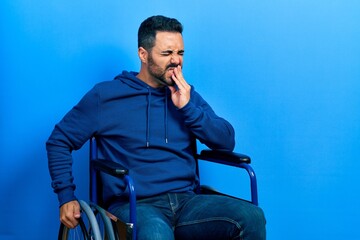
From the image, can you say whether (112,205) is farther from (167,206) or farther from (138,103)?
(138,103)

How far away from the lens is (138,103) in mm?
2033

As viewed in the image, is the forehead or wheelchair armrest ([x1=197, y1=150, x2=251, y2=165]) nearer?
wheelchair armrest ([x1=197, y1=150, x2=251, y2=165])

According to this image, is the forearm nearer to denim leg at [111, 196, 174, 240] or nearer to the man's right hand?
denim leg at [111, 196, 174, 240]

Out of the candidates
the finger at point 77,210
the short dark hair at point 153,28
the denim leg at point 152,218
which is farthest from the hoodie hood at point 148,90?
the finger at point 77,210

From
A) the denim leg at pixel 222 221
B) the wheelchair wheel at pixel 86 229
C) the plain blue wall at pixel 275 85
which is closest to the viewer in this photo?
the wheelchair wheel at pixel 86 229

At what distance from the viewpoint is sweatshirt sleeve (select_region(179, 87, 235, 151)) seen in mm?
1967

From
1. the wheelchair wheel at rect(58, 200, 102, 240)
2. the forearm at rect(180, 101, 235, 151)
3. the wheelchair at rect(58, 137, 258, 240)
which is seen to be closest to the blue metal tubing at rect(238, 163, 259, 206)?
the wheelchair at rect(58, 137, 258, 240)

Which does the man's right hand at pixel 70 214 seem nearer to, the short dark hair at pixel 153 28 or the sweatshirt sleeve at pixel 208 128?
the sweatshirt sleeve at pixel 208 128

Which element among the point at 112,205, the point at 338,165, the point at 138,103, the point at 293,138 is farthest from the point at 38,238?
the point at 338,165

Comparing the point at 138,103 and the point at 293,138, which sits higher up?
the point at 138,103

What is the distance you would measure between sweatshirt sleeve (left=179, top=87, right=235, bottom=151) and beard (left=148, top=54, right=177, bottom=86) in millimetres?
112

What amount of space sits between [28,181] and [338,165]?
1337 millimetres

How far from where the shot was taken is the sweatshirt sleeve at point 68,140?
1.84 m

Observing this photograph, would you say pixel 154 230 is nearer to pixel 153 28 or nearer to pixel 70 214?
pixel 70 214
